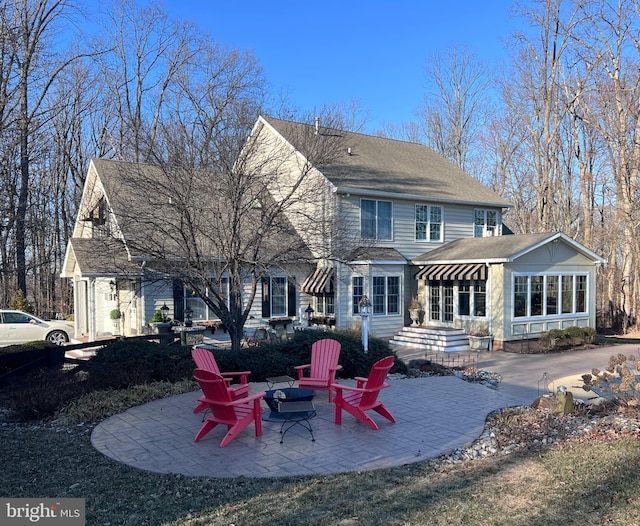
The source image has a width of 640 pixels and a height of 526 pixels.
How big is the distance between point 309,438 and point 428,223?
1526 centimetres

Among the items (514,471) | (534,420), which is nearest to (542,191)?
(534,420)

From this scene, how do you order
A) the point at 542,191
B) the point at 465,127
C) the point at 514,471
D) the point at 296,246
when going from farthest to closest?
1. the point at 465,127
2. the point at 542,191
3. the point at 296,246
4. the point at 514,471

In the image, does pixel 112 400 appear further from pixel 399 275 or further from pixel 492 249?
pixel 492 249

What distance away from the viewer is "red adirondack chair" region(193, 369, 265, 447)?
646cm

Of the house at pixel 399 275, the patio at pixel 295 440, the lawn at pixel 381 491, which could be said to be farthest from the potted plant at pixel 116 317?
the lawn at pixel 381 491

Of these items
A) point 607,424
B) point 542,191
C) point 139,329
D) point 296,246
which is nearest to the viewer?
point 607,424

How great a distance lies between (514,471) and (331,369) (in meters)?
3.81

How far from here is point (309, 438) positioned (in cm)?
682

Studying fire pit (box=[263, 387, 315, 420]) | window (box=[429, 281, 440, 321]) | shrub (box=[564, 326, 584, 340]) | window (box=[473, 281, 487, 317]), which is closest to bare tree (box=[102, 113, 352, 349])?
fire pit (box=[263, 387, 315, 420])

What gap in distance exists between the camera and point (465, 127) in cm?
3628

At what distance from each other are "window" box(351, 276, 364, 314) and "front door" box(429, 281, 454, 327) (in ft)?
9.57

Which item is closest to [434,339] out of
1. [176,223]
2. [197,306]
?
[197,306]

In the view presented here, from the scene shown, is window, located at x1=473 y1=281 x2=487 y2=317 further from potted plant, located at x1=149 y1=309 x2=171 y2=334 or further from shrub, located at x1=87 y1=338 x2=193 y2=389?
shrub, located at x1=87 y1=338 x2=193 y2=389

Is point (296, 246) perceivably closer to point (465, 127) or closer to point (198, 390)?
point (198, 390)
